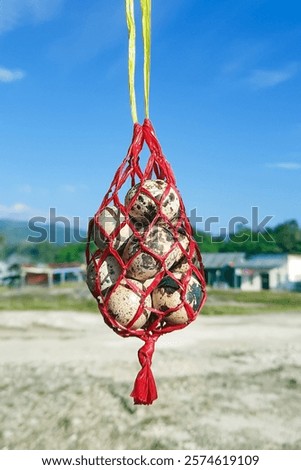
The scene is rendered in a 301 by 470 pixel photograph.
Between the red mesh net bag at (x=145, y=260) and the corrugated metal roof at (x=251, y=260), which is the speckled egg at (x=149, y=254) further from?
the corrugated metal roof at (x=251, y=260)

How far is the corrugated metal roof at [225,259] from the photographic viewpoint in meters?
16.7

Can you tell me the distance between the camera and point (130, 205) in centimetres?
169

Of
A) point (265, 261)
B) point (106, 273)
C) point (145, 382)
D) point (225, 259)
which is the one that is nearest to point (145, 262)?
point (106, 273)

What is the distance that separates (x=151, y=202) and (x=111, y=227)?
0.15m

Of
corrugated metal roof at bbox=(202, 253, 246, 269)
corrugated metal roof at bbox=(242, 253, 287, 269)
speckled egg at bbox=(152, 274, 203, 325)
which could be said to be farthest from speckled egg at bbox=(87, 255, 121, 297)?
corrugated metal roof at bbox=(242, 253, 287, 269)

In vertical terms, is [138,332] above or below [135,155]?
below

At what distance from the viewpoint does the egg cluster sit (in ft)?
5.44

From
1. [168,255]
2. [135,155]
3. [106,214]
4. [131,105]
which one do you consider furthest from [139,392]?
[131,105]

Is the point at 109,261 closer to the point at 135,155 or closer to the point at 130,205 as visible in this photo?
the point at 130,205

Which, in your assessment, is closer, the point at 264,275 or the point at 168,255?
the point at 168,255

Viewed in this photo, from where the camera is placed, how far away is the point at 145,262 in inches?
65.1

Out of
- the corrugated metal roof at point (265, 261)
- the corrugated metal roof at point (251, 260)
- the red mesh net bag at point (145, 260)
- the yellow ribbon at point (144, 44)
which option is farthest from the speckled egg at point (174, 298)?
the corrugated metal roof at point (265, 261)

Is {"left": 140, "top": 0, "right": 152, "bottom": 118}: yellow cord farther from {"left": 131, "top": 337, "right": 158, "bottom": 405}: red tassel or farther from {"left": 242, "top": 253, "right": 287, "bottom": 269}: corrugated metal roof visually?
{"left": 242, "top": 253, "right": 287, "bottom": 269}: corrugated metal roof

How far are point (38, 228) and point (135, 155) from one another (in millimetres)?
806
